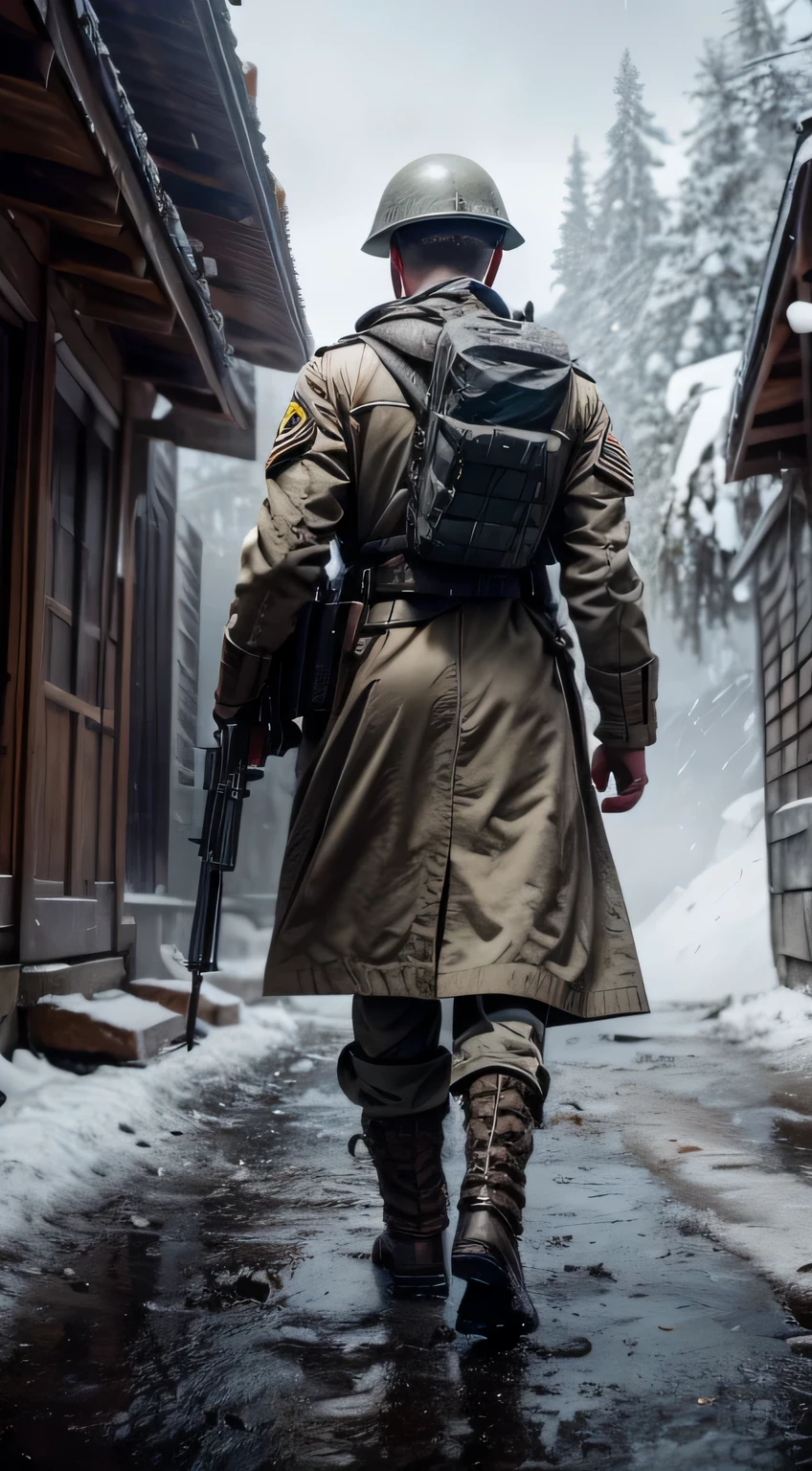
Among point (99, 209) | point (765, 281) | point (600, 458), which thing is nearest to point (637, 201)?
point (765, 281)

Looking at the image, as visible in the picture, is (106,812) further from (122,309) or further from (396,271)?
(396,271)

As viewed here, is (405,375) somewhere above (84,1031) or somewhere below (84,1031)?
above

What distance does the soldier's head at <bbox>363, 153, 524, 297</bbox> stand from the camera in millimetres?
2521

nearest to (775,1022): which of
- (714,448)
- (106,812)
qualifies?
(106,812)

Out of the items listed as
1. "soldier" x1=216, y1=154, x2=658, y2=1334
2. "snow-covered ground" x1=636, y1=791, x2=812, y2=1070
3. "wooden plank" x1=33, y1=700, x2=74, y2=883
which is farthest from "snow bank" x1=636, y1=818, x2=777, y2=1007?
"soldier" x1=216, y1=154, x2=658, y2=1334

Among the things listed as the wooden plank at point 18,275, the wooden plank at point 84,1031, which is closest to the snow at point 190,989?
the wooden plank at point 84,1031

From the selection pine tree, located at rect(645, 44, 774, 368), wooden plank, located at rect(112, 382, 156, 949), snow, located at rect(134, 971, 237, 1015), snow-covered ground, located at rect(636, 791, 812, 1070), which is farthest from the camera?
pine tree, located at rect(645, 44, 774, 368)

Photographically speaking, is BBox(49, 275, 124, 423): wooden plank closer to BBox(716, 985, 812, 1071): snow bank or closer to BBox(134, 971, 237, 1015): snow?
BBox(134, 971, 237, 1015): snow

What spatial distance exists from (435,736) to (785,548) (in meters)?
7.88

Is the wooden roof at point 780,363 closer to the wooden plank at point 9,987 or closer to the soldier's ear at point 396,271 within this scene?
the soldier's ear at point 396,271

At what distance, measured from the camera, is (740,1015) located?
801 cm

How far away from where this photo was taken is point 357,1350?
6.55ft

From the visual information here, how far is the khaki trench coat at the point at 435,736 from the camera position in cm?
226

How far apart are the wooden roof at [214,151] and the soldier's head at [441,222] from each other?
4.02m
